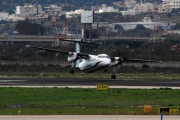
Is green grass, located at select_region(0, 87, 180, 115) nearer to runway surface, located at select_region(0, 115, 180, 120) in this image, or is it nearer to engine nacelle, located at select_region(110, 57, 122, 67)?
runway surface, located at select_region(0, 115, 180, 120)

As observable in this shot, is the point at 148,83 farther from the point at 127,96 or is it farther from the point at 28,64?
the point at 28,64

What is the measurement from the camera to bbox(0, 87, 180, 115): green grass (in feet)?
210

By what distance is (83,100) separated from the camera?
73.1 metres

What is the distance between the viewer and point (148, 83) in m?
97.1

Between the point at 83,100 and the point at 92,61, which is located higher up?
the point at 83,100

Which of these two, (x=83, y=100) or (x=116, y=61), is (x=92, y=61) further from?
(x=83, y=100)

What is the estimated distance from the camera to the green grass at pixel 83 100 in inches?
2515

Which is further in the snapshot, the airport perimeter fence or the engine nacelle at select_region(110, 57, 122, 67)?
the airport perimeter fence

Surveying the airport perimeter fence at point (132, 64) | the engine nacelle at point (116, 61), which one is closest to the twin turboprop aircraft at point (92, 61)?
the engine nacelle at point (116, 61)

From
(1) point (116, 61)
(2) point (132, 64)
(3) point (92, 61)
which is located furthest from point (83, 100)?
(2) point (132, 64)

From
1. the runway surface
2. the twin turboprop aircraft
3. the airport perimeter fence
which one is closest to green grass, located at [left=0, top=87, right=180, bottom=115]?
the runway surface

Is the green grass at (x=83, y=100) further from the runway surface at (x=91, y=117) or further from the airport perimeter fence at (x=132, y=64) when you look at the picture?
the airport perimeter fence at (x=132, y=64)

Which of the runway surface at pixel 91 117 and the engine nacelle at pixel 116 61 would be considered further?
the engine nacelle at pixel 116 61

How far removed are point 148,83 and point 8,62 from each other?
5607 cm
